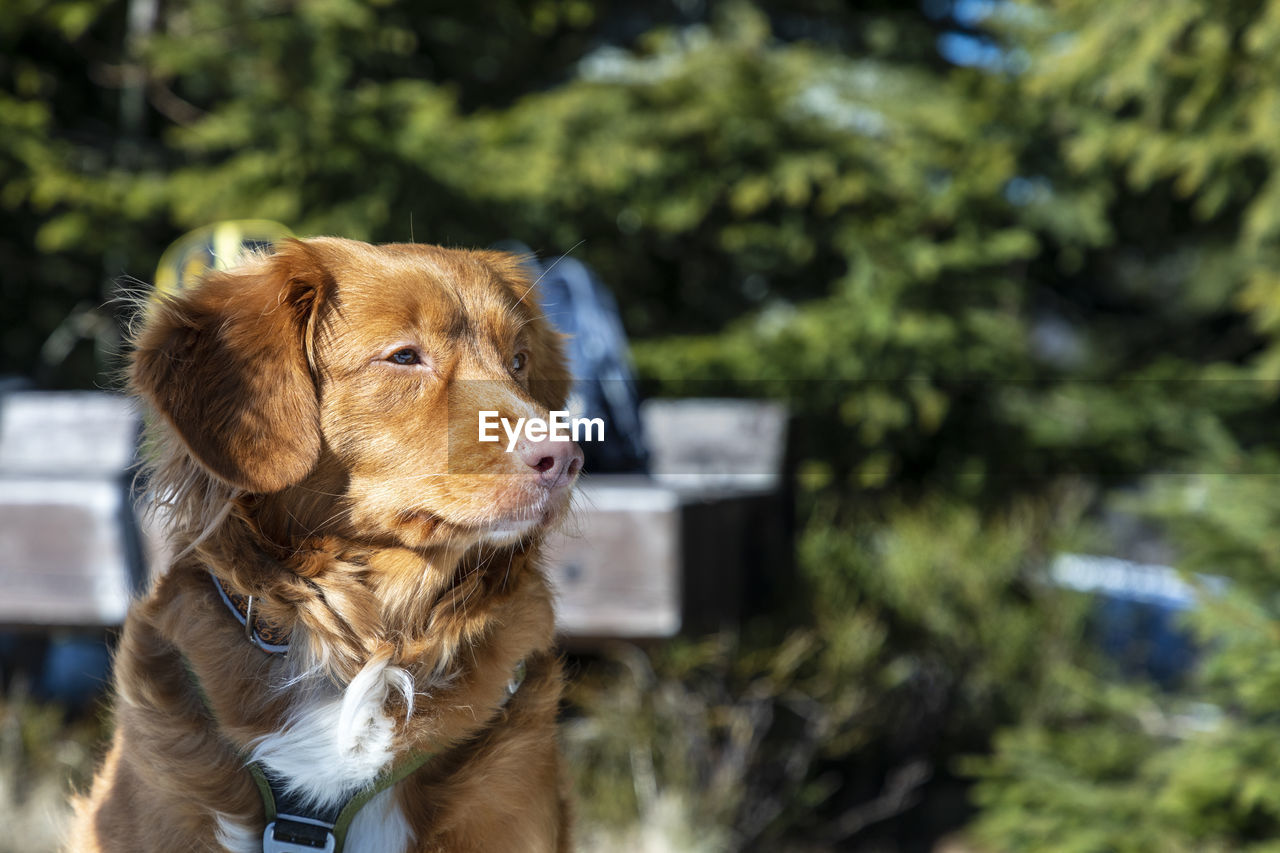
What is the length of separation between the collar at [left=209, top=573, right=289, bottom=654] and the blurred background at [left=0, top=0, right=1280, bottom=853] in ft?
6.10

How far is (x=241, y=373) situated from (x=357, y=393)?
18 centimetres

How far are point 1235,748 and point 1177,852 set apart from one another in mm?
432

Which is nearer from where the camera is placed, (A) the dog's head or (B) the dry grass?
(A) the dog's head

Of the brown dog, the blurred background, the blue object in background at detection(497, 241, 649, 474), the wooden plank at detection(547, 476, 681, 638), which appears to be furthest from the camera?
the blurred background

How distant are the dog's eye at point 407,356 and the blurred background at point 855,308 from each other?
1.90 meters

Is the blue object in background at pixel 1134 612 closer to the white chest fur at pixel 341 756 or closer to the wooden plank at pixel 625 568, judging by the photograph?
the wooden plank at pixel 625 568

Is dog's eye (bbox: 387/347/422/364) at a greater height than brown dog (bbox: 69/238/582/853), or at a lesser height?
greater

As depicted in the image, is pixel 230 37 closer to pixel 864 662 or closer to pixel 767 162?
pixel 767 162

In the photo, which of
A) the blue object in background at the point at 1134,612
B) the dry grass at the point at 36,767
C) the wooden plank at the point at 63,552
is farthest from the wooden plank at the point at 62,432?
the blue object in background at the point at 1134,612

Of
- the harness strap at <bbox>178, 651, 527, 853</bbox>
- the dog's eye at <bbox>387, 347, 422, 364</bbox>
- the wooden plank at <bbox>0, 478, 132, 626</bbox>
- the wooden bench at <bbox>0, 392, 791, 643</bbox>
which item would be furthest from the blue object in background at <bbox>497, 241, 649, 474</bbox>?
the harness strap at <bbox>178, 651, 527, 853</bbox>

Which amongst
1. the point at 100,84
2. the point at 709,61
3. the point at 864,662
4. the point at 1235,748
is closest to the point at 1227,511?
the point at 1235,748

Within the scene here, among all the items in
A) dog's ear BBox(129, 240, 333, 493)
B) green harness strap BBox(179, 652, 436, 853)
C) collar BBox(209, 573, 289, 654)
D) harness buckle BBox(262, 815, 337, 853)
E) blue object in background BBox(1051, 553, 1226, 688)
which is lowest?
blue object in background BBox(1051, 553, 1226, 688)

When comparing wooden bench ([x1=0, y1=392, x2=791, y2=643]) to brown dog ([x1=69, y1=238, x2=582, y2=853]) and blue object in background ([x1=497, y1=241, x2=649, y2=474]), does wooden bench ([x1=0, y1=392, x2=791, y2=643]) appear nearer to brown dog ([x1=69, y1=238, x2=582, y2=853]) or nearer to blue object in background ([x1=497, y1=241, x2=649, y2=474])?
blue object in background ([x1=497, y1=241, x2=649, y2=474])

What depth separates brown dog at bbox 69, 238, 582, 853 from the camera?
5.45ft
